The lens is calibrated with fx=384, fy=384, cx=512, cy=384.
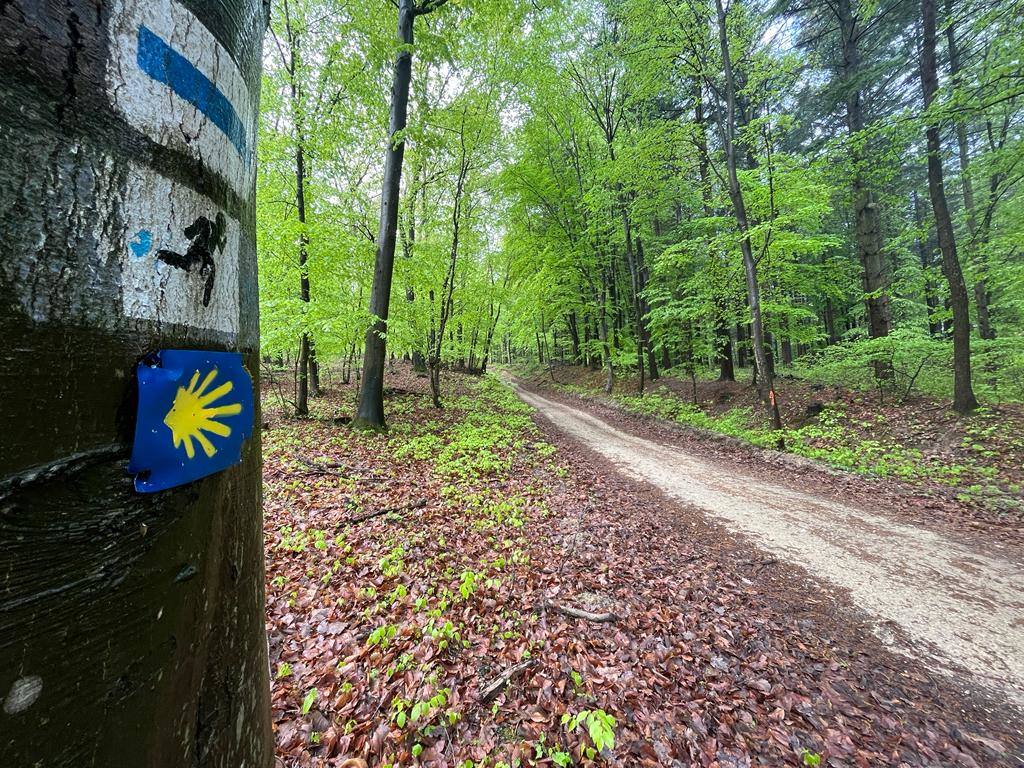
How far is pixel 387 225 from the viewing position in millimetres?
7871

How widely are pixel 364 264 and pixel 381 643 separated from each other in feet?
27.1

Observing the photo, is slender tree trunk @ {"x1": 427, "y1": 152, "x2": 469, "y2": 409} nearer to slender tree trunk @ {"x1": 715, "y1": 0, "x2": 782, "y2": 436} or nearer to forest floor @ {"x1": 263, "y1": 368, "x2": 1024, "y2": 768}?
forest floor @ {"x1": 263, "y1": 368, "x2": 1024, "y2": 768}

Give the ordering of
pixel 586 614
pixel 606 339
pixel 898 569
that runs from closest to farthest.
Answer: pixel 586 614 < pixel 898 569 < pixel 606 339

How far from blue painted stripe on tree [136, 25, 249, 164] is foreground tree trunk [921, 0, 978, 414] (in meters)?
13.1

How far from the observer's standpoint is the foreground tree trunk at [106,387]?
0.43m

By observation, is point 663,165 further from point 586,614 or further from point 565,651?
point 565,651

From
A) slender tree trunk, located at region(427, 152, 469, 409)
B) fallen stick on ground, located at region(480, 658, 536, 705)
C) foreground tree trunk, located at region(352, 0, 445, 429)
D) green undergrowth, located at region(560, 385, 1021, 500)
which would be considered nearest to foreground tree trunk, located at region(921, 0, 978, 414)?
green undergrowth, located at region(560, 385, 1021, 500)

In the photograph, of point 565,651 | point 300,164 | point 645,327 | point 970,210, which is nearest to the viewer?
point 565,651

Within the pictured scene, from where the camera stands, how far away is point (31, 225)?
0.45 meters

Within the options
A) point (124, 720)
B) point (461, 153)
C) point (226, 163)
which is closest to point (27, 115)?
point (226, 163)

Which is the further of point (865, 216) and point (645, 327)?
point (645, 327)

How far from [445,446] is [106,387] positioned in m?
7.54

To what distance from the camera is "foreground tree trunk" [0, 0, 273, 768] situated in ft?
1.42

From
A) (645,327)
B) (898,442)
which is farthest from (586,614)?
(645,327)
